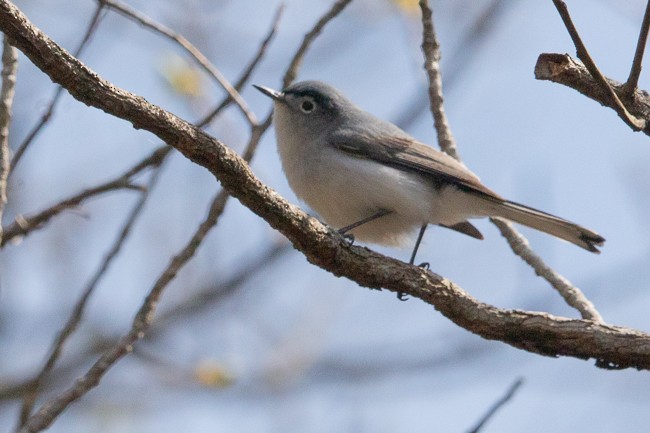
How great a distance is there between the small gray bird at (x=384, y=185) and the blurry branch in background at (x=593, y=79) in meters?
1.59

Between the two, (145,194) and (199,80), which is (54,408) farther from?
(199,80)

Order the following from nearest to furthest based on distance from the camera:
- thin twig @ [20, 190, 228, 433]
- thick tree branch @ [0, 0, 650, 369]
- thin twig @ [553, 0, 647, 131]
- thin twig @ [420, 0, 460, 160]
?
thick tree branch @ [0, 0, 650, 369]
thin twig @ [553, 0, 647, 131]
thin twig @ [20, 190, 228, 433]
thin twig @ [420, 0, 460, 160]

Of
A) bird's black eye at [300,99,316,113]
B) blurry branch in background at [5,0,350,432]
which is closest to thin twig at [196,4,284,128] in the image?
blurry branch in background at [5,0,350,432]

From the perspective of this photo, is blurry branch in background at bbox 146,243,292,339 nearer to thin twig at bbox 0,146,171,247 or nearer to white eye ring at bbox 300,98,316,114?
white eye ring at bbox 300,98,316,114

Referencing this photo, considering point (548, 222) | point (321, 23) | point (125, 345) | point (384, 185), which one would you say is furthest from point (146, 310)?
point (548, 222)

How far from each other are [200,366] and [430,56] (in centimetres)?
202

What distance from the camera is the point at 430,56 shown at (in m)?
3.87

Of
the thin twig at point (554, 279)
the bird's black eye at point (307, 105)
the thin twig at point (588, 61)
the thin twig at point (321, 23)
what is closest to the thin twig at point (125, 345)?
the thin twig at point (321, 23)

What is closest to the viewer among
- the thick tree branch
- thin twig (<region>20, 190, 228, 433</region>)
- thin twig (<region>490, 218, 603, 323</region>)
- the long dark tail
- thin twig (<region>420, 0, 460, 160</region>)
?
the thick tree branch

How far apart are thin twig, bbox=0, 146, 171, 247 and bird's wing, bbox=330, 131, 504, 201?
136 cm

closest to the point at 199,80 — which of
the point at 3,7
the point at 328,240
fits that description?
the point at 328,240

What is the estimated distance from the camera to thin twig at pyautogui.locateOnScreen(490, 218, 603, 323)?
3.12 metres

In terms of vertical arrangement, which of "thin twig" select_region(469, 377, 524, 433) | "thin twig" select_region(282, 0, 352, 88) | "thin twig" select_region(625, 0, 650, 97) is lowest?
"thin twig" select_region(469, 377, 524, 433)

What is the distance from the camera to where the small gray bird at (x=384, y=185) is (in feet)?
13.8
